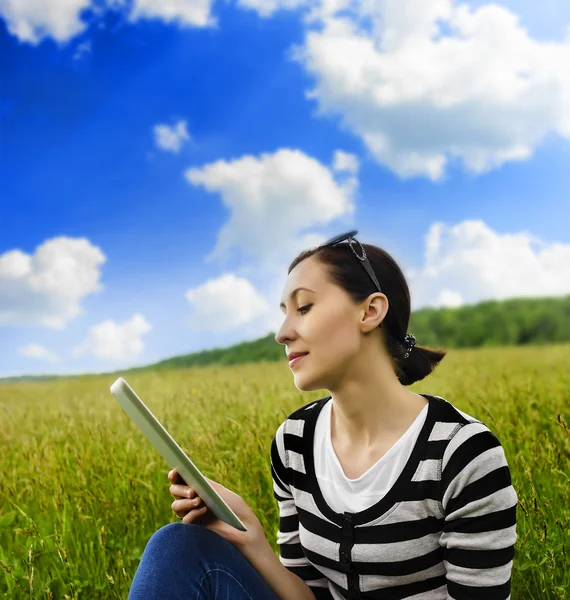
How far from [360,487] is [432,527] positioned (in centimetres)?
23

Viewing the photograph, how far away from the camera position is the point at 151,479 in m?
3.72

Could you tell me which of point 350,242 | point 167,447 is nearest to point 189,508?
point 167,447

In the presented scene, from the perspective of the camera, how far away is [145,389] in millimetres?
7410

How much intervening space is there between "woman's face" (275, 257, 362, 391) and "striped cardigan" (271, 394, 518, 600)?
30 centimetres

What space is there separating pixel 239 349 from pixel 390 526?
1364 cm

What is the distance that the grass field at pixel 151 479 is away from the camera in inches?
113

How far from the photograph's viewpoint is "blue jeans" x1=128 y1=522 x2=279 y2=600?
1913 millimetres

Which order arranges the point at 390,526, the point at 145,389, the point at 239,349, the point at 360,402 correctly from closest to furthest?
the point at 390,526 < the point at 360,402 < the point at 145,389 < the point at 239,349

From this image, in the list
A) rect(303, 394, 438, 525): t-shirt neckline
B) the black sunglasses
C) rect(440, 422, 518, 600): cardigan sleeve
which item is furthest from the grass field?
the black sunglasses

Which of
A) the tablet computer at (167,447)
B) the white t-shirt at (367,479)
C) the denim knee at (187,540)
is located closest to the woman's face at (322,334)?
the white t-shirt at (367,479)

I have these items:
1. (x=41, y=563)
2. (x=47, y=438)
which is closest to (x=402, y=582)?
(x=41, y=563)

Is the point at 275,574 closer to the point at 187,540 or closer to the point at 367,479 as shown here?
the point at 187,540

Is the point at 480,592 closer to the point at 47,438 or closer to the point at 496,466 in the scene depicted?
the point at 496,466

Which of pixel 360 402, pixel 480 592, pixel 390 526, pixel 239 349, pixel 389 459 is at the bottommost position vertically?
pixel 480 592
